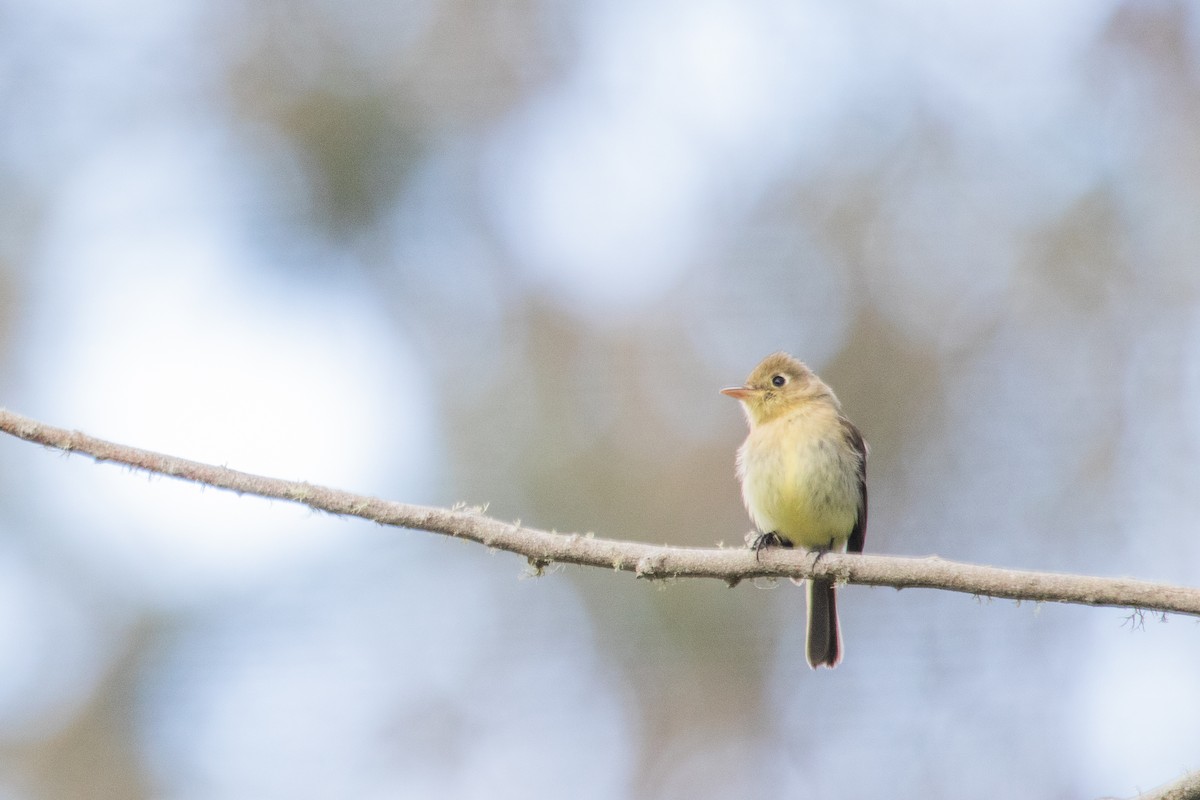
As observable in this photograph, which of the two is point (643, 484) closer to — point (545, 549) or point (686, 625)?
point (686, 625)

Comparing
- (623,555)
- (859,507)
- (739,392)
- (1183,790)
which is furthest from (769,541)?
(1183,790)

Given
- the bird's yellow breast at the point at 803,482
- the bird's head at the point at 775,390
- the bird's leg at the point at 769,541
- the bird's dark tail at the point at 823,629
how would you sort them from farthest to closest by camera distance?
the bird's head at the point at 775,390, the bird's dark tail at the point at 823,629, the bird's yellow breast at the point at 803,482, the bird's leg at the point at 769,541

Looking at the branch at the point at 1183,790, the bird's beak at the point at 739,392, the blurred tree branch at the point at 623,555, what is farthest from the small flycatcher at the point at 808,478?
the branch at the point at 1183,790

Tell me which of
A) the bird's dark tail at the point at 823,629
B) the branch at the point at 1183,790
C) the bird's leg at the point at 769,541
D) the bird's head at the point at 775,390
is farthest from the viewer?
the bird's head at the point at 775,390

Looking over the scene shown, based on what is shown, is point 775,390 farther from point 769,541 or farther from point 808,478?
point 769,541

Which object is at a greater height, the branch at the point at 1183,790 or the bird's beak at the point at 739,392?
the branch at the point at 1183,790

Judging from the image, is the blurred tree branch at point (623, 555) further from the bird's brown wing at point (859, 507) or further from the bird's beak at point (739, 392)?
the bird's beak at point (739, 392)
